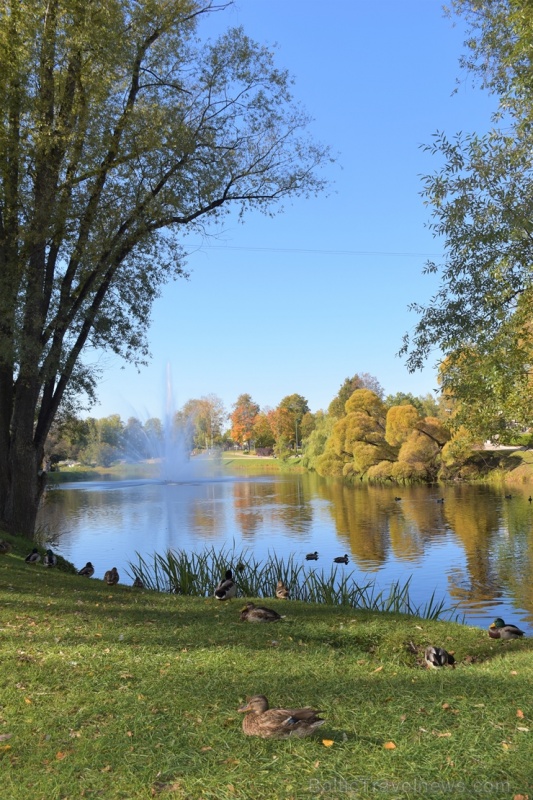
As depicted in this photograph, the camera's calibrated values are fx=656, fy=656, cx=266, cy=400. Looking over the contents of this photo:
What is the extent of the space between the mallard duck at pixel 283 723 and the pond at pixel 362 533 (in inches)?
376

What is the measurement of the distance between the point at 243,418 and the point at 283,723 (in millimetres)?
136880

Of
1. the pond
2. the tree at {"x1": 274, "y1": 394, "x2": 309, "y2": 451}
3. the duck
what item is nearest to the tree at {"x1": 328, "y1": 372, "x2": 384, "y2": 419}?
the tree at {"x1": 274, "y1": 394, "x2": 309, "y2": 451}

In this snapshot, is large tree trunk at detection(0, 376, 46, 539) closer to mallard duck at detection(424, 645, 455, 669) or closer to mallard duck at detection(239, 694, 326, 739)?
mallard duck at detection(424, 645, 455, 669)

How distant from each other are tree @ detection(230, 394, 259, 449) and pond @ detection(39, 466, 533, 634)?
9231cm

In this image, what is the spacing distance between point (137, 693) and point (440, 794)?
245 cm

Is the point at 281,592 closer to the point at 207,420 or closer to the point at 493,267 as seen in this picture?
the point at 493,267

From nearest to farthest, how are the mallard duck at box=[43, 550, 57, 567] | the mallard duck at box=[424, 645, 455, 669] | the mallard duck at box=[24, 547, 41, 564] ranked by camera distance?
the mallard duck at box=[424, 645, 455, 669] < the mallard duck at box=[24, 547, 41, 564] < the mallard duck at box=[43, 550, 57, 567]

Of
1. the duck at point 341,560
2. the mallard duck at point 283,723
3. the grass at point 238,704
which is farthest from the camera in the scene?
the duck at point 341,560

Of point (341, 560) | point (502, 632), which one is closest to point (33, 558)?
point (502, 632)

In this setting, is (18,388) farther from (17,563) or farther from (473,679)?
(473,679)

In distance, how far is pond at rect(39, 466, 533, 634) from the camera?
56.3ft

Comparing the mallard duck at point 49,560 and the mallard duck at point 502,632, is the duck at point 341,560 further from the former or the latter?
the mallard duck at point 502,632

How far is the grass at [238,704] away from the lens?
12.1 feet

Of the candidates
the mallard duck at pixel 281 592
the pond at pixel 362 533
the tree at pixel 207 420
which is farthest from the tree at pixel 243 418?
the mallard duck at pixel 281 592
